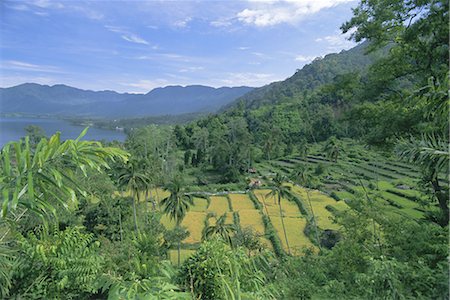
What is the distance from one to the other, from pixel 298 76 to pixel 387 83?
121 meters

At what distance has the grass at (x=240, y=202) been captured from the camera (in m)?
33.0

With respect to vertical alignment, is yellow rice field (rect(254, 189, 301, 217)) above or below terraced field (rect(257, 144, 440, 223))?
below

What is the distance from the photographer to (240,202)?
3506 centimetres

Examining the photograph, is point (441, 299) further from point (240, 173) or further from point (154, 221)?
point (240, 173)

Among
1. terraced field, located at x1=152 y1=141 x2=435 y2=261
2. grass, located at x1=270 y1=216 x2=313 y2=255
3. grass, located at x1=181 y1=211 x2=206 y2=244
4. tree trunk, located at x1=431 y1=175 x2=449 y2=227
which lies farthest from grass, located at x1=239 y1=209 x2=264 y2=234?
tree trunk, located at x1=431 y1=175 x2=449 y2=227

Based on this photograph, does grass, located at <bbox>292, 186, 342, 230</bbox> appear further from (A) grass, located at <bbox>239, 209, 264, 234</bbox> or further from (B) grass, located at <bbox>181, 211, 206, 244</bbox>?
(B) grass, located at <bbox>181, 211, 206, 244</bbox>

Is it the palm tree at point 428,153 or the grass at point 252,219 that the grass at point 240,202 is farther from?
the palm tree at point 428,153

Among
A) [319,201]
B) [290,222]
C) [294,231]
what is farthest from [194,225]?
[319,201]

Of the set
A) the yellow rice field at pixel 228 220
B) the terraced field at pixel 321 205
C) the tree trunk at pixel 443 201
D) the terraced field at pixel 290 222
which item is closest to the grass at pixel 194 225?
the yellow rice field at pixel 228 220

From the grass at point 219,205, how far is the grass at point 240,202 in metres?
0.85

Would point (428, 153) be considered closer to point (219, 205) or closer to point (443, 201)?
point (443, 201)

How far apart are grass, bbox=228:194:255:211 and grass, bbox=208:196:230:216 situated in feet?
2.79

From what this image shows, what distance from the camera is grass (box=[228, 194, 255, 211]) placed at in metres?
33.0

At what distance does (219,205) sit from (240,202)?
2.66 meters
